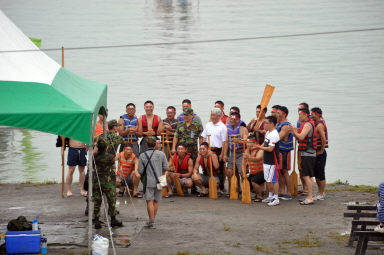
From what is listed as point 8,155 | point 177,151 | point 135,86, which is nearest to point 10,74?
point 177,151

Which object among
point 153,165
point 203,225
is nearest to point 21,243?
point 153,165

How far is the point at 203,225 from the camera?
10.8 meters

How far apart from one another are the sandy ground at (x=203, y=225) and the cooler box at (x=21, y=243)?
29 centimetres

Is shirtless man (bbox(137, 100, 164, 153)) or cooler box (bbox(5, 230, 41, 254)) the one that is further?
shirtless man (bbox(137, 100, 164, 153))

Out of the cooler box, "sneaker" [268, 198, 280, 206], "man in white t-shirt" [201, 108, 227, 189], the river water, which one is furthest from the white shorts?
the river water

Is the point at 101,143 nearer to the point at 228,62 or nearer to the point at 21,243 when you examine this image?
the point at 21,243

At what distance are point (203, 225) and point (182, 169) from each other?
255cm

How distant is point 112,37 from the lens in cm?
5144

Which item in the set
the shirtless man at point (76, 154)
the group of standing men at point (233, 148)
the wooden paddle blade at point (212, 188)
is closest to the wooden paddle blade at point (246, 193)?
the group of standing men at point (233, 148)

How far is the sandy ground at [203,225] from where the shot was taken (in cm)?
950

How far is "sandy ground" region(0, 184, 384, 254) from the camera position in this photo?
9500 millimetres

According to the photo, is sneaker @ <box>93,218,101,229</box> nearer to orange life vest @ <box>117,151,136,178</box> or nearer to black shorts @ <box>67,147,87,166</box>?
orange life vest @ <box>117,151,136,178</box>

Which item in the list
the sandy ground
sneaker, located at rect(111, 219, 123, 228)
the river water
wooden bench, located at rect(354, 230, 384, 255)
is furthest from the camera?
the river water

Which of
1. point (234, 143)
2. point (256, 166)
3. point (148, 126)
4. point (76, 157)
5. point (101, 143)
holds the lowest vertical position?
point (256, 166)
